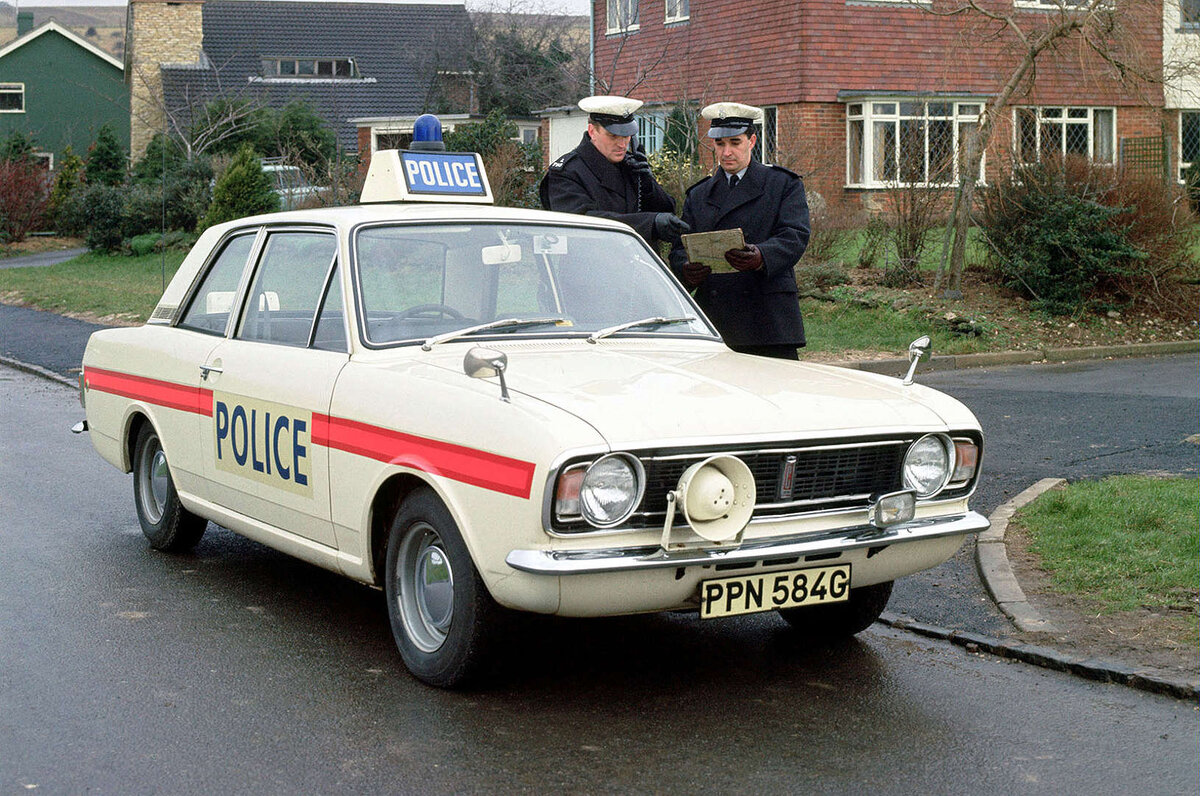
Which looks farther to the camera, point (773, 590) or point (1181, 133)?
point (1181, 133)

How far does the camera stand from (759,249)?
7.12m

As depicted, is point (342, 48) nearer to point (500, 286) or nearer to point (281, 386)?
point (500, 286)

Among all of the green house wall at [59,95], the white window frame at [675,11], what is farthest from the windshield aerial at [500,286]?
the green house wall at [59,95]

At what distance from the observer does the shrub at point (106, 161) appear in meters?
44.0

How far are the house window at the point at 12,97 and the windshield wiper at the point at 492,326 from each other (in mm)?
55835

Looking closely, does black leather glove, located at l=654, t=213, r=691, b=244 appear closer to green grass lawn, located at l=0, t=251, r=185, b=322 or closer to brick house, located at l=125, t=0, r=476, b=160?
green grass lawn, located at l=0, t=251, r=185, b=322

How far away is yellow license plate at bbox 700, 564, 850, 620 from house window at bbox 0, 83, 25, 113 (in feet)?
188

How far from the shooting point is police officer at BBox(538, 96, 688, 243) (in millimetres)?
7449

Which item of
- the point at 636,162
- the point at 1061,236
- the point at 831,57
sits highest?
the point at 831,57

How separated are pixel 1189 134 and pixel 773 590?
33.7 meters

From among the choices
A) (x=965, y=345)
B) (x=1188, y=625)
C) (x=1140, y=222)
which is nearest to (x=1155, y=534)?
(x=1188, y=625)

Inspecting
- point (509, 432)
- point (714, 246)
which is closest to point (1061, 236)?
point (714, 246)

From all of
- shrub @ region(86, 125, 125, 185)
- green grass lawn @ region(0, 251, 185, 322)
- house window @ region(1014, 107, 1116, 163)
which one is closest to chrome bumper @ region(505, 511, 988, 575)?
green grass lawn @ region(0, 251, 185, 322)

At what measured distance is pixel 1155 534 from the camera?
267 inches
